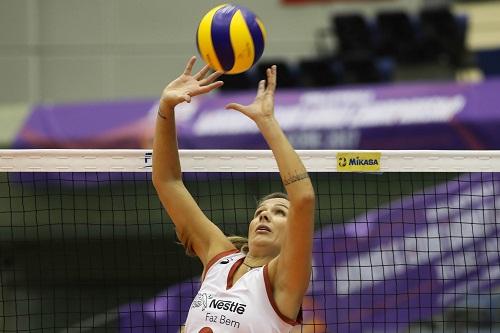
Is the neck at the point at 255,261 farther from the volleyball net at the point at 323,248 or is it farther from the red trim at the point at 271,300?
the volleyball net at the point at 323,248

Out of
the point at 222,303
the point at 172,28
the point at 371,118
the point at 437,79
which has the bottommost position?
the point at 222,303

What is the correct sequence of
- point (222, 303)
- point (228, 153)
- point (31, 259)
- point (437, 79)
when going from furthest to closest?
point (437, 79), point (31, 259), point (228, 153), point (222, 303)

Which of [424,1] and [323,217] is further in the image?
[424,1]

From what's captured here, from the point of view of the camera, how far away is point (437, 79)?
17.7 m

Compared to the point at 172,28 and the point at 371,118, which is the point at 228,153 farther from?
the point at 172,28

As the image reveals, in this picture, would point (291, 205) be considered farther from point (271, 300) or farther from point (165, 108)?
point (165, 108)

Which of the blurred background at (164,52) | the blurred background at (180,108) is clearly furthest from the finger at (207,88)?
the blurred background at (164,52)

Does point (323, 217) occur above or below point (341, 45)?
below

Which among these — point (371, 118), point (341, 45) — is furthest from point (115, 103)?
point (341, 45)

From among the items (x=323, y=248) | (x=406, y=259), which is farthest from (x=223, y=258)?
(x=406, y=259)

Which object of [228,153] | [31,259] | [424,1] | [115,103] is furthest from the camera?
[424,1]

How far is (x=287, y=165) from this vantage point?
4875mm

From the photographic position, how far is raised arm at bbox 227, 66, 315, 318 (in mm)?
4852

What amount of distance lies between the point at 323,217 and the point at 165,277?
8.12 ft
